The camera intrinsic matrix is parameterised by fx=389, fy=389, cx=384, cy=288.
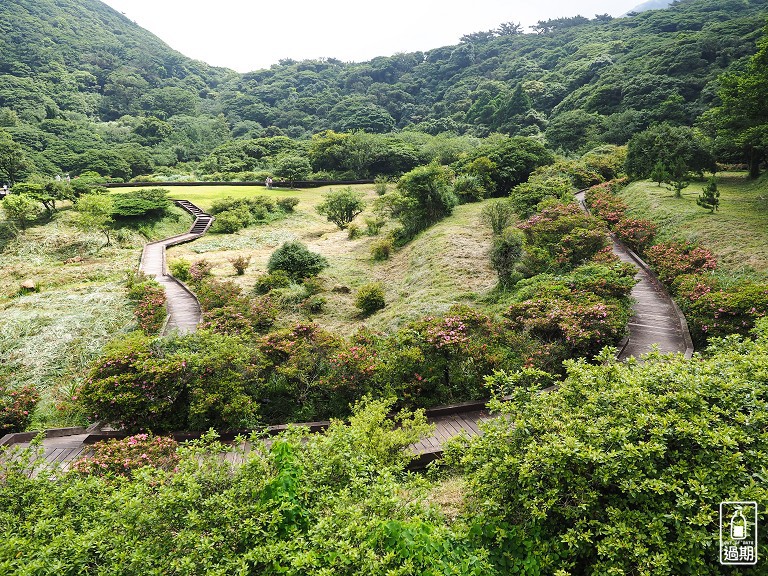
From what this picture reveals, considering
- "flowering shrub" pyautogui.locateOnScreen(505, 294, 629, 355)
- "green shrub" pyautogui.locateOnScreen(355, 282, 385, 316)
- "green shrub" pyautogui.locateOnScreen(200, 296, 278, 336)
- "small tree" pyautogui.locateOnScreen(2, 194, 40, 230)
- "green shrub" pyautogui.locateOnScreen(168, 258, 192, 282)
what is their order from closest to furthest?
"flowering shrub" pyautogui.locateOnScreen(505, 294, 629, 355), "green shrub" pyautogui.locateOnScreen(200, 296, 278, 336), "green shrub" pyautogui.locateOnScreen(355, 282, 385, 316), "green shrub" pyautogui.locateOnScreen(168, 258, 192, 282), "small tree" pyautogui.locateOnScreen(2, 194, 40, 230)

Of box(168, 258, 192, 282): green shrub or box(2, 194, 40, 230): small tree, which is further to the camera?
box(2, 194, 40, 230): small tree

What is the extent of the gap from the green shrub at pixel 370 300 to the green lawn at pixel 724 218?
10606 mm

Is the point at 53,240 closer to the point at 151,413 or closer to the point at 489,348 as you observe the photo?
the point at 151,413

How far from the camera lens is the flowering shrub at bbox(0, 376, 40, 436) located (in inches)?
309

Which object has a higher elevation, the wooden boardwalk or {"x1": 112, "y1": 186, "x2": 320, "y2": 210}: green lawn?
{"x1": 112, "y1": 186, "x2": 320, "y2": 210}: green lawn

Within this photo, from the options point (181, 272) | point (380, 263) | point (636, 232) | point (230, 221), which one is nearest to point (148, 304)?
point (181, 272)

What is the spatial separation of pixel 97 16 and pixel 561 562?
5669 inches

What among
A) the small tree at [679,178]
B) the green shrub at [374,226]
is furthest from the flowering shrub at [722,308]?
the green shrub at [374,226]

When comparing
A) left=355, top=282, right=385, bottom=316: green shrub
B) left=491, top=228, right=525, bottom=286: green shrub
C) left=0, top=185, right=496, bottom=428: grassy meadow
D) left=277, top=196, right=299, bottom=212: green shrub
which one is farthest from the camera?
left=277, top=196, right=299, bottom=212: green shrub

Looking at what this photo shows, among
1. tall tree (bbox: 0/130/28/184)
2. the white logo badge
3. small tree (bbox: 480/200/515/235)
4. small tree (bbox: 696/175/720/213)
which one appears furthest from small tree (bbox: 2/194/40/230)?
small tree (bbox: 696/175/720/213)

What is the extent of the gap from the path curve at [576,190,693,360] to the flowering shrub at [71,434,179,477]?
862 centimetres

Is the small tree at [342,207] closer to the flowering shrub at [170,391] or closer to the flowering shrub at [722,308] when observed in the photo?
the flowering shrub at [170,391]

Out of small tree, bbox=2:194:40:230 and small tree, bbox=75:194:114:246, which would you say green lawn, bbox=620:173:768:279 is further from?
small tree, bbox=2:194:40:230

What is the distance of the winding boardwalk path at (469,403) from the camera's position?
677cm
